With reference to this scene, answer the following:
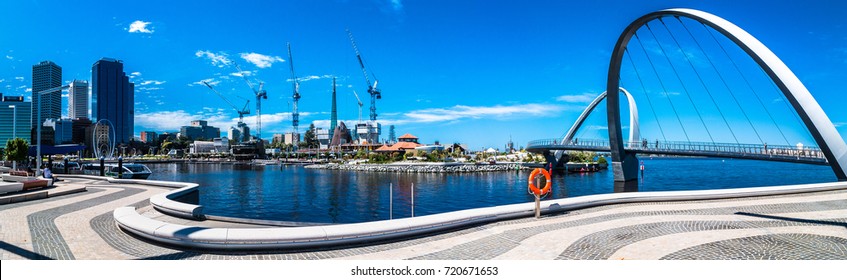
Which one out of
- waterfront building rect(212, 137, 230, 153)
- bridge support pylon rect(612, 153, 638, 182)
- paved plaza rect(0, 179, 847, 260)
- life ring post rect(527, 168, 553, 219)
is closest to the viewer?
paved plaza rect(0, 179, 847, 260)

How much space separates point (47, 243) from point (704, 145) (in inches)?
1764

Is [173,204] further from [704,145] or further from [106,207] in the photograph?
[704,145]

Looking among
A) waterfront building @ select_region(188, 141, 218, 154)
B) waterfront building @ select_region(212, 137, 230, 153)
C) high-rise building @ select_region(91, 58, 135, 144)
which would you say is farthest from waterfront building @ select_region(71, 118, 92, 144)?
waterfront building @ select_region(212, 137, 230, 153)

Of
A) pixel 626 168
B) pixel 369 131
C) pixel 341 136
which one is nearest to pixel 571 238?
pixel 626 168

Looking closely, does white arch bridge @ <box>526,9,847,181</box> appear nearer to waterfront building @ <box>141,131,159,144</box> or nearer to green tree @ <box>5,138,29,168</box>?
waterfront building @ <box>141,131,159,144</box>

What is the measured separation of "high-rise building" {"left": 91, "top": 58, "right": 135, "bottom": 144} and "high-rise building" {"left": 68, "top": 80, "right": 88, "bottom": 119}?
0.13 m

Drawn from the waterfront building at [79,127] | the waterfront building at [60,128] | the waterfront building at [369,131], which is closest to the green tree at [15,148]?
the waterfront building at [60,128]

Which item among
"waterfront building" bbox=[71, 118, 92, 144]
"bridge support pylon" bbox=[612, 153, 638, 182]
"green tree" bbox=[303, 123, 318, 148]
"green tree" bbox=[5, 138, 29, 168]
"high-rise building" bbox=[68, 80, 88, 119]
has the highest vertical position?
"green tree" bbox=[303, 123, 318, 148]

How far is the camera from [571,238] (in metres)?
6.59

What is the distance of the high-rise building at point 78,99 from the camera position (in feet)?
26.5

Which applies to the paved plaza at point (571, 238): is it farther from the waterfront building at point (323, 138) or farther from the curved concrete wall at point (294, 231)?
the waterfront building at point (323, 138)

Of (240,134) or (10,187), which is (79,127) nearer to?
(10,187)

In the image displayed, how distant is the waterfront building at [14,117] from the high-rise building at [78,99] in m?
0.82

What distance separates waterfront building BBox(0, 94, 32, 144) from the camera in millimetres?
9000
